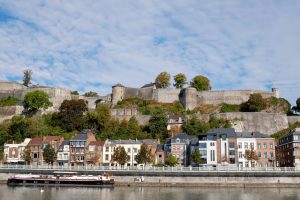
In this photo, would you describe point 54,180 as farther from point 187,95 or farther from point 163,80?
point 163,80

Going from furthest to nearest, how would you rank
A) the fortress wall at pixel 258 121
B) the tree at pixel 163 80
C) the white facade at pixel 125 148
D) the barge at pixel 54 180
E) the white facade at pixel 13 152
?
the tree at pixel 163 80, the fortress wall at pixel 258 121, the white facade at pixel 13 152, the white facade at pixel 125 148, the barge at pixel 54 180

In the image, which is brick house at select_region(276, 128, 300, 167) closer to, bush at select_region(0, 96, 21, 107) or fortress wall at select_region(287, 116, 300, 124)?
fortress wall at select_region(287, 116, 300, 124)

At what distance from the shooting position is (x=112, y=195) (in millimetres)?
37719

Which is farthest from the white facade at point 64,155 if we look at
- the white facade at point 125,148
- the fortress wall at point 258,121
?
the fortress wall at point 258,121

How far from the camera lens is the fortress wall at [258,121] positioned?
70812 mm

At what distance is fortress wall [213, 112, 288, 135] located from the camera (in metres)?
70.8

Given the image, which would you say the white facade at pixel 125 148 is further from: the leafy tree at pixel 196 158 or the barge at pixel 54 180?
the barge at pixel 54 180

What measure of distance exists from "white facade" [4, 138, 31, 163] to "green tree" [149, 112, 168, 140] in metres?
21.5

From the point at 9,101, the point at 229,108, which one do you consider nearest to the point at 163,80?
the point at 229,108

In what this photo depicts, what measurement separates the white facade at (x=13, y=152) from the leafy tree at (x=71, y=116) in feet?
30.9

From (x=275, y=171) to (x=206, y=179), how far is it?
7.87 meters

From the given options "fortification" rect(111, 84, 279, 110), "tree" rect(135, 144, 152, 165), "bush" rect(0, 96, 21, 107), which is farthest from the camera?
"bush" rect(0, 96, 21, 107)

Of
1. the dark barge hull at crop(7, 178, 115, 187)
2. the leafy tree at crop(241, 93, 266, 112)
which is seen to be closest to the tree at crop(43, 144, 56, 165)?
the dark barge hull at crop(7, 178, 115, 187)

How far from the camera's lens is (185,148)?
6034 cm
